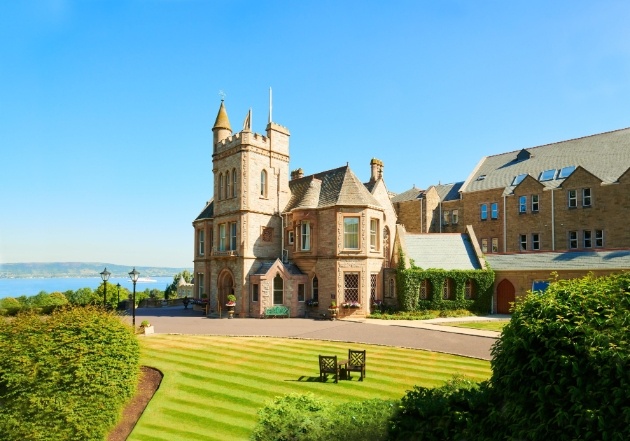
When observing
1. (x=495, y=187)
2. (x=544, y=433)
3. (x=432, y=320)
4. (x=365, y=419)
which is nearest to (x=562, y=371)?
(x=544, y=433)

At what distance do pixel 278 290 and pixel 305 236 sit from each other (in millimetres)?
5302

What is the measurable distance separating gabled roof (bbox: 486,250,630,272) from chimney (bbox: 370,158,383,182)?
13380 millimetres

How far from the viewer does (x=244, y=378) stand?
1639cm

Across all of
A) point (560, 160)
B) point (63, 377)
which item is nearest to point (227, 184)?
point (63, 377)

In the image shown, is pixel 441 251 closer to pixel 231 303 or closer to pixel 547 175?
pixel 547 175

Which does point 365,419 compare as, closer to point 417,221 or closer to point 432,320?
point 432,320

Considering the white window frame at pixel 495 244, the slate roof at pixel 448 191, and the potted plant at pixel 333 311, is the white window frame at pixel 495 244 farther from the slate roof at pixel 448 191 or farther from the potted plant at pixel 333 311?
the potted plant at pixel 333 311

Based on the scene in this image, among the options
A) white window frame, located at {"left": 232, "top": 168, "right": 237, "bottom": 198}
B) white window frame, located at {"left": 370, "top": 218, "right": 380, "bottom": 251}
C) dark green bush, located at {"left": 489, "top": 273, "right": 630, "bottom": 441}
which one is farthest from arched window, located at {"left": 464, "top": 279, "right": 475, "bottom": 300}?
dark green bush, located at {"left": 489, "top": 273, "right": 630, "bottom": 441}

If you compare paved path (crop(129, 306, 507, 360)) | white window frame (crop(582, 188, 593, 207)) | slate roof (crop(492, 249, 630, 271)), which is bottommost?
paved path (crop(129, 306, 507, 360))

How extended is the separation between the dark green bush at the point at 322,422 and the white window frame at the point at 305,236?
92.3 feet

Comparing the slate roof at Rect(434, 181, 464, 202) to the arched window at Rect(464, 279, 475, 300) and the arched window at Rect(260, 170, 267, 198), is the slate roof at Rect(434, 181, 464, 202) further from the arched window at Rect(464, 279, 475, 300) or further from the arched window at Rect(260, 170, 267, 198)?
the arched window at Rect(260, 170, 267, 198)

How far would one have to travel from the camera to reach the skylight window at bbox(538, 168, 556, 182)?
4622 cm

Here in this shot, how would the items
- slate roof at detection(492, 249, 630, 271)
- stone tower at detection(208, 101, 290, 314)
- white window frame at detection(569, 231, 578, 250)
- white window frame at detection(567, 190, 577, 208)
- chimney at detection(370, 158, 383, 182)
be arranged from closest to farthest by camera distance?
slate roof at detection(492, 249, 630, 271) < stone tower at detection(208, 101, 290, 314) < white window frame at detection(569, 231, 578, 250) < white window frame at detection(567, 190, 577, 208) < chimney at detection(370, 158, 383, 182)

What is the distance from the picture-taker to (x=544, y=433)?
238 inches
